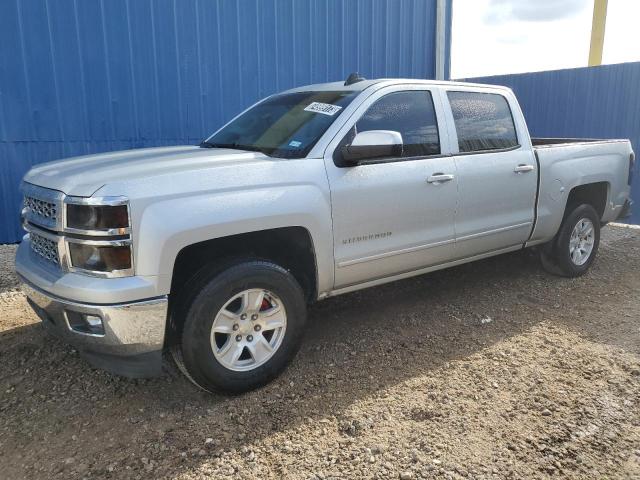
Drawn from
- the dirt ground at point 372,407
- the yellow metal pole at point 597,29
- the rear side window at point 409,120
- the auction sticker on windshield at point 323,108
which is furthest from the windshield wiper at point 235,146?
the yellow metal pole at point 597,29

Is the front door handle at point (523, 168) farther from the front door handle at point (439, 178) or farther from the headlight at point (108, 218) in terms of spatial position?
the headlight at point (108, 218)

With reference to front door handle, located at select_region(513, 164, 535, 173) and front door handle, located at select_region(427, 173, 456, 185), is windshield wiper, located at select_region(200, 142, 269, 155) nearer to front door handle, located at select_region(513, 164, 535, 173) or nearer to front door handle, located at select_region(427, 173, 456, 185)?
front door handle, located at select_region(427, 173, 456, 185)

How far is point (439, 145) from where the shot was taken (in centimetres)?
402

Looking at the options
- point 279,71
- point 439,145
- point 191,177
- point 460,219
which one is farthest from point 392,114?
point 279,71

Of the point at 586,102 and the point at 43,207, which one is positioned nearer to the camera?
the point at 43,207

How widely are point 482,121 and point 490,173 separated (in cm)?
48

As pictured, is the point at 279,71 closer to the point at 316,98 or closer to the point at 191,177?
the point at 316,98

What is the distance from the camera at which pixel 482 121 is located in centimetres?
442

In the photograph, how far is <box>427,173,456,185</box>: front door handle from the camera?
383 centimetres

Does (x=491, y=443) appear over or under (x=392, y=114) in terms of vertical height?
under

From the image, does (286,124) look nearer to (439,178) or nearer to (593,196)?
(439,178)

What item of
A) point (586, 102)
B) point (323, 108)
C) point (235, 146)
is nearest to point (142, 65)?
point (235, 146)

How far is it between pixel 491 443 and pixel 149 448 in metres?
1.76

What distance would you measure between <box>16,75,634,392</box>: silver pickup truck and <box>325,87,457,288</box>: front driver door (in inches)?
0.4
